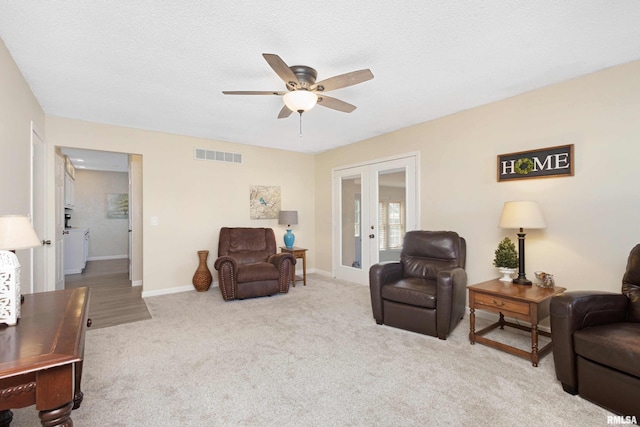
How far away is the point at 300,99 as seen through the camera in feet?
8.11

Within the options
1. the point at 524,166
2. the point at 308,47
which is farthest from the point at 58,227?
the point at 524,166

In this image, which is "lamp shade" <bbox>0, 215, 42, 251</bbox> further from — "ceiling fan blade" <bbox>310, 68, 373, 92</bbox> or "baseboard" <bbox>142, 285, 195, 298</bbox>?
"baseboard" <bbox>142, 285, 195, 298</bbox>

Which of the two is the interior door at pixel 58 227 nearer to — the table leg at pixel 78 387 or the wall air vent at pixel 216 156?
the wall air vent at pixel 216 156

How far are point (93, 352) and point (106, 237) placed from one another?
7219mm

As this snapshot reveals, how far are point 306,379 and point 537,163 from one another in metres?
3.03

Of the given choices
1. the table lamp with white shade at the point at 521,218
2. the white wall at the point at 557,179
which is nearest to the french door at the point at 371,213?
the white wall at the point at 557,179

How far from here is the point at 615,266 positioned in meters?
2.62

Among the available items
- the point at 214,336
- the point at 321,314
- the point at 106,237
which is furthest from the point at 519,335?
the point at 106,237

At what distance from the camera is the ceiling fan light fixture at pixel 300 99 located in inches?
96.2

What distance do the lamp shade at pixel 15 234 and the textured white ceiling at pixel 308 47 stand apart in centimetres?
134

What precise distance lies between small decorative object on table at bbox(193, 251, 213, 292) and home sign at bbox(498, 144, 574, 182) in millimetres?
4335

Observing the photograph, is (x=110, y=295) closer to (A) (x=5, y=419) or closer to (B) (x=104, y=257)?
(A) (x=5, y=419)

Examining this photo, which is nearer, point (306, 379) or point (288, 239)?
point (306, 379)

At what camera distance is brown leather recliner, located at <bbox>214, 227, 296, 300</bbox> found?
425 centimetres
